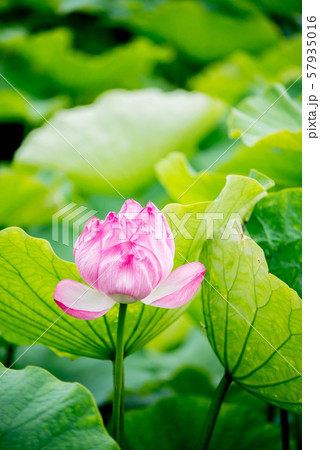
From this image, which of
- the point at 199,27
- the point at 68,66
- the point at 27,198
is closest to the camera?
the point at 27,198

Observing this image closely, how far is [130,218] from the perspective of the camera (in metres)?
0.36

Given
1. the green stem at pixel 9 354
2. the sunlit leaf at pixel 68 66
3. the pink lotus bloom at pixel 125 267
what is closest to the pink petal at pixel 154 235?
the pink lotus bloom at pixel 125 267

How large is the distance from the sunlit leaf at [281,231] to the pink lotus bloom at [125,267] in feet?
0.46

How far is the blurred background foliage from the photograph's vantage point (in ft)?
1.97

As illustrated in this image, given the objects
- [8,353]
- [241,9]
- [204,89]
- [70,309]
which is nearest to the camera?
[70,309]

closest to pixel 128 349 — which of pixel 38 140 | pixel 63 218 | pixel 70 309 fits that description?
pixel 70 309

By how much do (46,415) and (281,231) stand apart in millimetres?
260

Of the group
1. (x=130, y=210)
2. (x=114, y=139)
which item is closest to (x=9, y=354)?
(x=130, y=210)

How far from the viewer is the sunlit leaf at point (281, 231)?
48 cm

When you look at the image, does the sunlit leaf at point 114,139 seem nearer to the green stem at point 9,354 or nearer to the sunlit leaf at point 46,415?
the green stem at point 9,354

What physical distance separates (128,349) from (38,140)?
1.83 feet

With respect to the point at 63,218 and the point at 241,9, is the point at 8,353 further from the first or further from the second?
the point at 241,9

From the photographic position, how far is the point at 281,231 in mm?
485

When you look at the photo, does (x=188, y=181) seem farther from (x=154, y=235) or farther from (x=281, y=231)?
(x=154, y=235)
